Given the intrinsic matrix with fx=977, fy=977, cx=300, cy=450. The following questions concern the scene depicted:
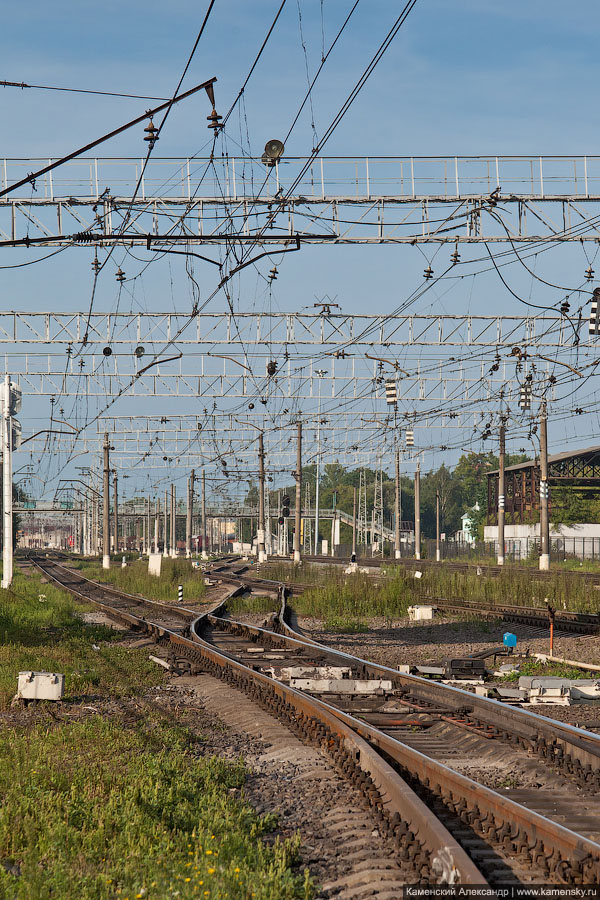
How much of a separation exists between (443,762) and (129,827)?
10.7 ft

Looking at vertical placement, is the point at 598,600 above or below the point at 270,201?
below

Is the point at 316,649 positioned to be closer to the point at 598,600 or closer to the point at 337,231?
the point at 598,600

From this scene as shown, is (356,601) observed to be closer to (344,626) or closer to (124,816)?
(344,626)

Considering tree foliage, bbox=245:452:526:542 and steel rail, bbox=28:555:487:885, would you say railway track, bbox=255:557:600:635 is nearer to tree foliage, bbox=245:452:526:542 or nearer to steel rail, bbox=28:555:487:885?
steel rail, bbox=28:555:487:885

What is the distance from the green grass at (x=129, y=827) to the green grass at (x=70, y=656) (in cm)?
358

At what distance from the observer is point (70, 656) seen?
15.9m

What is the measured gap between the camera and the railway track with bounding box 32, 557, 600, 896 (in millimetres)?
5480

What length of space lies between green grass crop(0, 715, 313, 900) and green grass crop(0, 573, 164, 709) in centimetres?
358

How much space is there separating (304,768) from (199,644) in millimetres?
9591

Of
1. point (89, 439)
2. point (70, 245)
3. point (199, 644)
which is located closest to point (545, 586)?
point (199, 644)

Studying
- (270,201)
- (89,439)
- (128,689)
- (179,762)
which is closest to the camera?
(179,762)

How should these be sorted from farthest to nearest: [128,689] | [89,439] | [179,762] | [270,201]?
[89,439], [270,201], [128,689], [179,762]

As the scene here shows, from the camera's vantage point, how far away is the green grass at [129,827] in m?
5.07

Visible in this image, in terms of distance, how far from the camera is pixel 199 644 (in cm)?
1766
